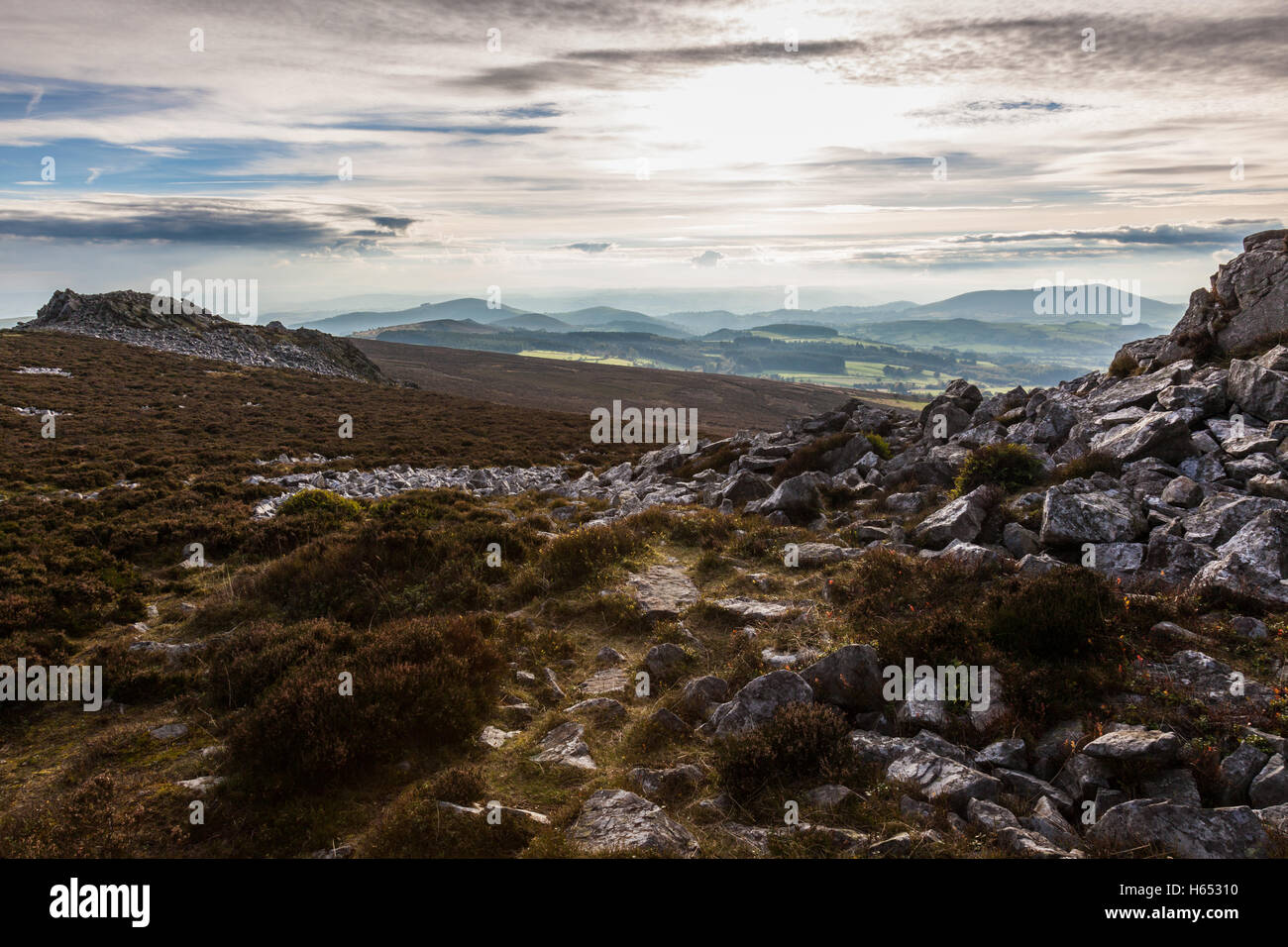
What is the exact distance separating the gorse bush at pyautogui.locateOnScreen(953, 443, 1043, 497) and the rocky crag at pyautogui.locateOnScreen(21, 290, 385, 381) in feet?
255

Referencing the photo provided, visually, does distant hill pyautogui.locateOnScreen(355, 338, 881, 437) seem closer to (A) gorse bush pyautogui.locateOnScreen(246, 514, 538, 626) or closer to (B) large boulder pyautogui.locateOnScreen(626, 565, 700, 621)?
(A) gorse bush pyautogui.locateOnScreen(246, 514, 538, 626)

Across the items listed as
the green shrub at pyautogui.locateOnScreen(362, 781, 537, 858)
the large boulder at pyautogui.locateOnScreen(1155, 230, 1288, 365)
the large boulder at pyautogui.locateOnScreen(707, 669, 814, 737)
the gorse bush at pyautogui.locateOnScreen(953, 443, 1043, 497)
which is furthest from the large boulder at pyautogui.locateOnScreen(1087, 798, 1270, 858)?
the large boulder at pyautogui.locateOnScreen(1155, 230, 1288, 365)

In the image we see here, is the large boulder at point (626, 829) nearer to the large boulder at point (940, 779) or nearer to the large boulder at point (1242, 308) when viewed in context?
the large boulder at point (940, 779)

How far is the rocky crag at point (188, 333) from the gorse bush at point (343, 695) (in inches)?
2930

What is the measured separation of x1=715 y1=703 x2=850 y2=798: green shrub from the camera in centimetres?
661

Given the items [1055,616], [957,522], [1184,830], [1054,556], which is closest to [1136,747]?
[1184,830]

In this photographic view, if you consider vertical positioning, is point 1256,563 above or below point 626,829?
above

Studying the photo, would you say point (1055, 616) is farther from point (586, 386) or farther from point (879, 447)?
point (586, 386)

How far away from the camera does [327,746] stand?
6.84 m

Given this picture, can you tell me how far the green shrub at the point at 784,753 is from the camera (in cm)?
661

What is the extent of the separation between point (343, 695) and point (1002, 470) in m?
14.4

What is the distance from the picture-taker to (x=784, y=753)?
677 centimetres
